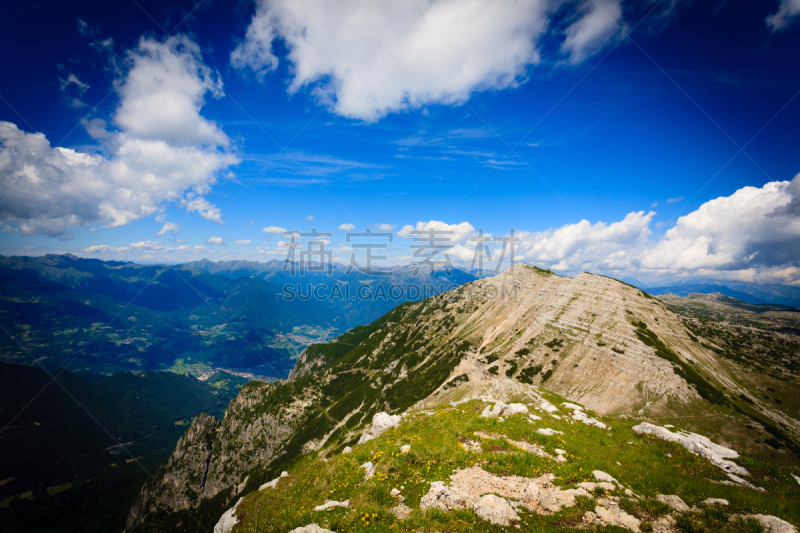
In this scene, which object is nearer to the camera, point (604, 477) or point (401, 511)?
point (401, 511)

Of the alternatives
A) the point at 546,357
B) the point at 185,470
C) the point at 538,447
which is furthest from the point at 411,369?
the point at 538,447

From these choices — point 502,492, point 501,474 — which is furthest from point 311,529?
point 501,474

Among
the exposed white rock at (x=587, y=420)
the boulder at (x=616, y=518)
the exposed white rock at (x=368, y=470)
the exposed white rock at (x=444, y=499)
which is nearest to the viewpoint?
the boulder at (x=616, y=518)

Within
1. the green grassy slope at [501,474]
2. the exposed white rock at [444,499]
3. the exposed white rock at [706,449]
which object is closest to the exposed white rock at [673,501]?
the green grassy slope at [501,474]

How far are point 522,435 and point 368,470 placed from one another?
11.6m

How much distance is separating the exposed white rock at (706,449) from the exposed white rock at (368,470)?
70.9ft

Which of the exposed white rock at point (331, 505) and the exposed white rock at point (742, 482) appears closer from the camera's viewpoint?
the exposed white rock at point (331, 505)

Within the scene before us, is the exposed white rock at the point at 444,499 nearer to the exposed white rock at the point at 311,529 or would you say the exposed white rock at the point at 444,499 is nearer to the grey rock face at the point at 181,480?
the exposed white rock at the point at 311,529

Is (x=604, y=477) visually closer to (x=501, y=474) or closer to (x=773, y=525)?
(x=501, y=474)

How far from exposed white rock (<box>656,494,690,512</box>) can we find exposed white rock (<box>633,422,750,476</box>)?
8860mm

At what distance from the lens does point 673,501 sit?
498 inches

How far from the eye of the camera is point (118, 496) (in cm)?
18925

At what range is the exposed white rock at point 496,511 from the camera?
11031 mm

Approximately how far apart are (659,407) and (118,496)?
11933 inches
